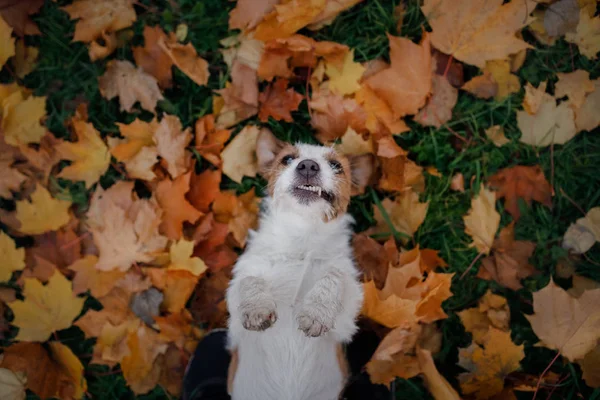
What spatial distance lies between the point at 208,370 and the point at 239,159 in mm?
1597

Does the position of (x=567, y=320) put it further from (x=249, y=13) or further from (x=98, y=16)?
(x=98, y=16)

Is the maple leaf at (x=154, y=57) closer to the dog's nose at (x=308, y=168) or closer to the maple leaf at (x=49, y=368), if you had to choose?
the dog's nose at (x=308, y=168)

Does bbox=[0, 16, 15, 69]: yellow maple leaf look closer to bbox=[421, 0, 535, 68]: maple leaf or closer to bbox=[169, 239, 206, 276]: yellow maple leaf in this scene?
bbox=[169, 239, 206, 276]: yellow maple leaf

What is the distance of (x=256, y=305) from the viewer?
262 centimetres

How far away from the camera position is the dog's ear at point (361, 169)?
3.44m

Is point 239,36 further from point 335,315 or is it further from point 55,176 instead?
point 335,315

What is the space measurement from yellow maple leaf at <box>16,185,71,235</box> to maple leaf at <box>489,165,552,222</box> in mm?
3398

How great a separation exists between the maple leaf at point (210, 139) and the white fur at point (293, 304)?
825mm

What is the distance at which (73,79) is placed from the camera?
155 inches

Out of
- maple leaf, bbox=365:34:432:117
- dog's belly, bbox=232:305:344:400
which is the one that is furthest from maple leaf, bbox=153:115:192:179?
maple leaf, bbox=365:34:432:117

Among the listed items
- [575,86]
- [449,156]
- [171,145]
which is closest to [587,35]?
[575,86]

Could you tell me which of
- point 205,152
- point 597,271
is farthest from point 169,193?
point 597,271

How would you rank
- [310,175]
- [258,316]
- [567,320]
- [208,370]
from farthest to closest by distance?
[208,370], [567,320], [310,175], [258,316]

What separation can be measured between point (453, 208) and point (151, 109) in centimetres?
255
